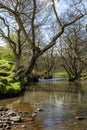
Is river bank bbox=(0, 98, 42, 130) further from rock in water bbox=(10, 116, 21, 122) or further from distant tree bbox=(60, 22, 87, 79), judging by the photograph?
distant tree bbox=(60, 22, 87, 79)

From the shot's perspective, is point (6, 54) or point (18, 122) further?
point (6, 54)

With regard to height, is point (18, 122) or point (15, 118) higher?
point (15, 118)

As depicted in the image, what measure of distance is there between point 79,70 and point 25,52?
510 inches

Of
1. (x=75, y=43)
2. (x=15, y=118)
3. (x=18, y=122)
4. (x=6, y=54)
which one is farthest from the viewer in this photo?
(x=6, y=54)

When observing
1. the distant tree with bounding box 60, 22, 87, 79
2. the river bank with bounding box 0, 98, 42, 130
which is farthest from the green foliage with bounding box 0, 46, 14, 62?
the river bank with bounding box 0, 98, 42, 130

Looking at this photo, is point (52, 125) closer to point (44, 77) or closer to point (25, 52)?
point (25, 52)

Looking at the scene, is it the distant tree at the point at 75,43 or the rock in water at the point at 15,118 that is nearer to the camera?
the rock in water at the point at 15,118

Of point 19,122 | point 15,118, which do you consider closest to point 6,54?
point 15,118

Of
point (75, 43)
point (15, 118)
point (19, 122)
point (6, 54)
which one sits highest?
point (75, 43)

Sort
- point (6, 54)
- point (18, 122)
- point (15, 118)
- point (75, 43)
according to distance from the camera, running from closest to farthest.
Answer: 1. point (18, 122)
2. point (15, 118)
3. point (75, 43)
4. point (6, 54)

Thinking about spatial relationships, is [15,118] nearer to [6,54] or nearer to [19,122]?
[19,122]

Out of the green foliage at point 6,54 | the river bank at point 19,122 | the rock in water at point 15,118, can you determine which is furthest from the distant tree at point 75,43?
the rock in water at point 15,118

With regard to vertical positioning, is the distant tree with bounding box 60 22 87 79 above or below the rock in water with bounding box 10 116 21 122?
above

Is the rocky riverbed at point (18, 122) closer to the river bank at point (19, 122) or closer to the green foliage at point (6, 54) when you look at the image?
the river bank at point (19, 122)
